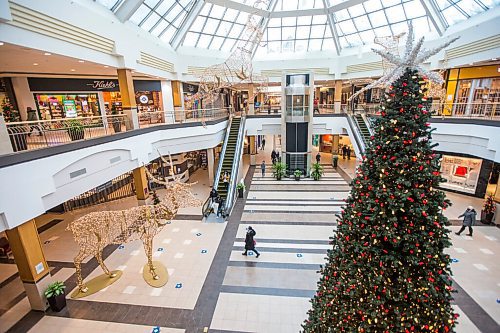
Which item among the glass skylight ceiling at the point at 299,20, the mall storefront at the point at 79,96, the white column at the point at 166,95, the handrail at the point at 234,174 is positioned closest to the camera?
the handrail at the point at 234,174

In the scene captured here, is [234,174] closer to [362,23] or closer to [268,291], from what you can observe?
[268,291]

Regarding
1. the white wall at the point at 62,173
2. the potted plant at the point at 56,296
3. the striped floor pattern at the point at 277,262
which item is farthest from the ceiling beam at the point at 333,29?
the potted plant at the point at 56,296

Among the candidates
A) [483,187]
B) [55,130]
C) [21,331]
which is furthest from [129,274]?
[483,187]

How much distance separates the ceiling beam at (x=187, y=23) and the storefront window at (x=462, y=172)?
1677 centimetres

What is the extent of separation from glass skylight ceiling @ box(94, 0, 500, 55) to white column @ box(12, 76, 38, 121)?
6.27 metres

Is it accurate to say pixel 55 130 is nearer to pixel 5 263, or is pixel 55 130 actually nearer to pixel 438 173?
pixel 5 263

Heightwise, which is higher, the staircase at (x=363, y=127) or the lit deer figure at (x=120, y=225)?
the staircase at (x=363, y=127)

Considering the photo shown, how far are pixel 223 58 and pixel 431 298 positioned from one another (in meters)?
20.5

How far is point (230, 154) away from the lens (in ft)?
50.1

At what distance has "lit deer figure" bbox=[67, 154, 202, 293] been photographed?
6594mm

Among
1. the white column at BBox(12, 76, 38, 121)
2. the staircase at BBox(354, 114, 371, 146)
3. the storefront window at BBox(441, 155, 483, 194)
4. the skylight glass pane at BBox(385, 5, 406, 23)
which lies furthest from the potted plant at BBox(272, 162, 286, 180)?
the white column at BBox(12, 76, 38, 121)

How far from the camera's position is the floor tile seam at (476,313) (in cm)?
560

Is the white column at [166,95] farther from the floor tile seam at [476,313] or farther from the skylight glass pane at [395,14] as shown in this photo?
the floor tile seam at [476,313]

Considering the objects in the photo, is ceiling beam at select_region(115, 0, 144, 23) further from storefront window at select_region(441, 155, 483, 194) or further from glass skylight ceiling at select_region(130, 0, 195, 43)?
storefront window at select_region(441, 155, 483, 194)
